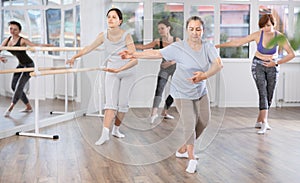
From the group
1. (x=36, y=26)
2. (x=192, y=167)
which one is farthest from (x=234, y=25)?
(x=192, y=167)

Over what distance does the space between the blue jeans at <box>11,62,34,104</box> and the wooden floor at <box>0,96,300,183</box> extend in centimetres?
33

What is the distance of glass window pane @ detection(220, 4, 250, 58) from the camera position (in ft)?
24.1

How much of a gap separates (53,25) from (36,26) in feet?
1.14

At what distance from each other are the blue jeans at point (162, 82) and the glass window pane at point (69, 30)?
2101 mm

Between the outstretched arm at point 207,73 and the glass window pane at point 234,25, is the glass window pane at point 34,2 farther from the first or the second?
the glass window pane at point 234,25

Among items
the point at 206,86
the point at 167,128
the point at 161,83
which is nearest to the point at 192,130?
the point at 206,86

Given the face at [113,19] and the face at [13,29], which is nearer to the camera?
the face at [113,19]

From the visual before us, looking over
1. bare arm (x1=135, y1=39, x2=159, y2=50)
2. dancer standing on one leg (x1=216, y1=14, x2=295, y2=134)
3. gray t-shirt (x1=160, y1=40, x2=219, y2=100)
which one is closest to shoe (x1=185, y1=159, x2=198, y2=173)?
gray t-shirt (x1=160, y1=40, x2=219, y2=100)

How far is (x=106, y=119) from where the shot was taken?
159 inches

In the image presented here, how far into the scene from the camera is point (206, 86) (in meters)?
3.31

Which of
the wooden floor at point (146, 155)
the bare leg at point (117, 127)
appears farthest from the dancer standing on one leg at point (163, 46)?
the bare leg at point (117, 127)

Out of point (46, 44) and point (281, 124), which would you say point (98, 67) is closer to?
point (46, 44)

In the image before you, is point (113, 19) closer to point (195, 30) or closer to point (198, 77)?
point (195, 30)

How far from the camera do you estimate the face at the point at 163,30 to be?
139 inches
